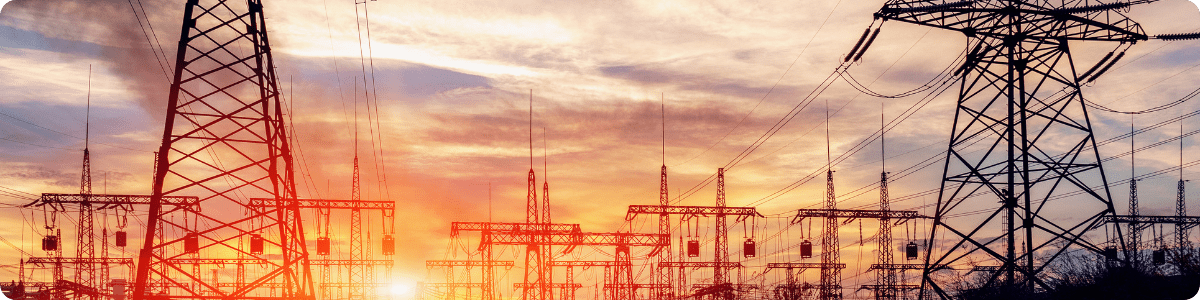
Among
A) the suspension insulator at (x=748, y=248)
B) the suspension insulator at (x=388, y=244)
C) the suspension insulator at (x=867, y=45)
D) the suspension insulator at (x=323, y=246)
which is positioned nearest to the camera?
the suspension insulator at (x=867, y=45)

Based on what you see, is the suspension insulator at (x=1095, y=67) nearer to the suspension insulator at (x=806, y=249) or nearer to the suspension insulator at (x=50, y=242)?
the suspension insulator at (x=806, y=249)

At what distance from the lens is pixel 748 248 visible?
58062mm

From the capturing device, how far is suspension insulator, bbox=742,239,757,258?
190 feet

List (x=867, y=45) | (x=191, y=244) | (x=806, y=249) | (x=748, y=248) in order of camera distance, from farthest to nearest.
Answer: (x=806, y=249) < (x=748, y=248) < (x=191, y=244) < (x=867, y=45)

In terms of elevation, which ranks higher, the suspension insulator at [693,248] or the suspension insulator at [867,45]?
the suspension insulator at [867,45]

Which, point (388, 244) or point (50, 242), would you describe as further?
point (50, 242)

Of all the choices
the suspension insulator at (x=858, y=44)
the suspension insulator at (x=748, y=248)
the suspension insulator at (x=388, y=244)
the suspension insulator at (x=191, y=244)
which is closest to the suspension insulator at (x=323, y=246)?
the suspension insulator at (x=388, y=244)

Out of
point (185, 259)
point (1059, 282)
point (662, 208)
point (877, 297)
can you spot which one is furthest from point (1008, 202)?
point (185, 259)

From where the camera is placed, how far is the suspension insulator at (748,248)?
57806 mm

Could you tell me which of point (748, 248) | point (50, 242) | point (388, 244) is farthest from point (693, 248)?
point (50, 242)

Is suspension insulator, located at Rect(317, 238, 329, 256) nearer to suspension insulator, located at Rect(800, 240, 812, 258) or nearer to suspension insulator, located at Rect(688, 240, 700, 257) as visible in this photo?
suspension insulator, located at Rect(688, 240, 700, 257)

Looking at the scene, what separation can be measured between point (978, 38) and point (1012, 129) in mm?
2805

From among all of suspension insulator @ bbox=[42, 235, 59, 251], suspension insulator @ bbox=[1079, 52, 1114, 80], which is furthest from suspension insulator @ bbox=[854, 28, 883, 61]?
suspension insulator @ bbox=[42, 235, 59, 251]

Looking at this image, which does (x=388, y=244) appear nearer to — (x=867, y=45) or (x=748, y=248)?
(x=748, y=248)
